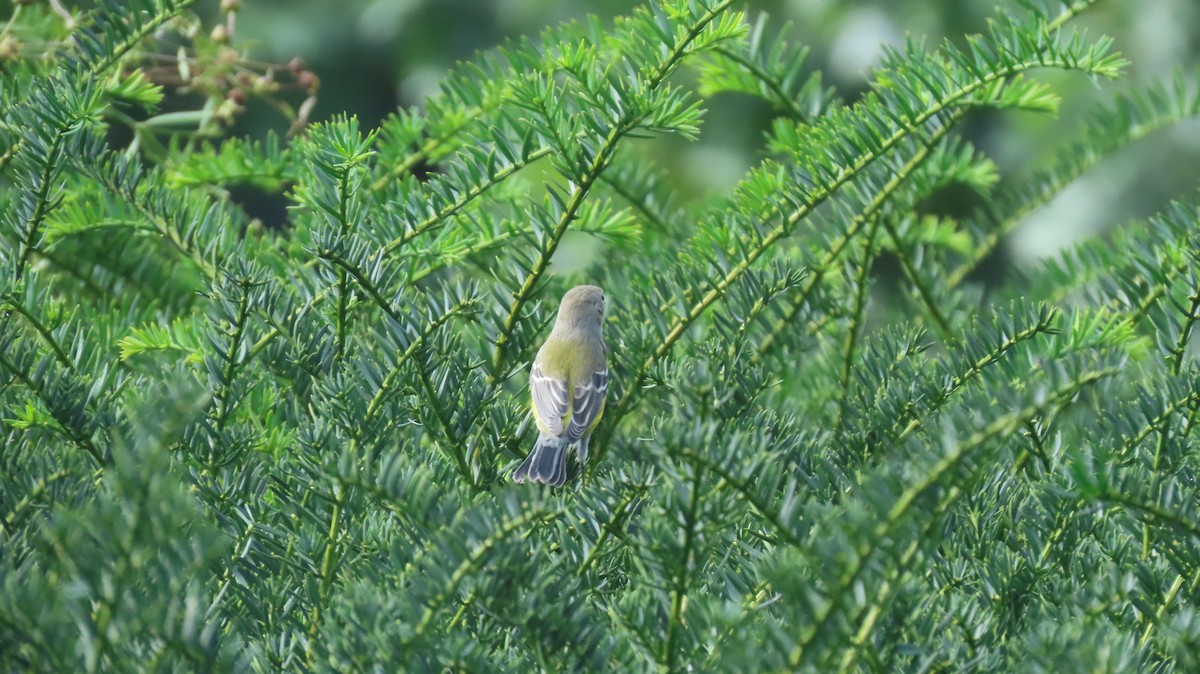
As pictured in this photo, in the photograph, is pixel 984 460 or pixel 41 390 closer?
pixel 984 460

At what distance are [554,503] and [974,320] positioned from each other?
0.37 m

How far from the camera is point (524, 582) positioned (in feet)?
1.95

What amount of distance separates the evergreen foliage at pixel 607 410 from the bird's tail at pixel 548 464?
79 millimetres

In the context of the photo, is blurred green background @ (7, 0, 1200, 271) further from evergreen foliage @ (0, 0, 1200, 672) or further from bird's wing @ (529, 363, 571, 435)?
evergreen foliage @ (0, 0, 1200, 672)

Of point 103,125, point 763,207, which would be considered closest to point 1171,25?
point 763,207

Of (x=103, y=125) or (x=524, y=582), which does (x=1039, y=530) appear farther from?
(x=103, y=125)

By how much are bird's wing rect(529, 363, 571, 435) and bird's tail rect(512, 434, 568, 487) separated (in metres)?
0.25

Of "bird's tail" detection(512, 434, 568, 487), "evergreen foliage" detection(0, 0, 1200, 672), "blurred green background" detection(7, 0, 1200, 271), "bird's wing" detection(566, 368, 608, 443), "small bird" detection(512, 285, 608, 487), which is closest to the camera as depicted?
"evergreen foliage" detection(0, 0, 1200, 672)

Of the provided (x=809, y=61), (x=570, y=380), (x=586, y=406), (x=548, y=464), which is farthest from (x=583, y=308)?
(x=809, y=61)

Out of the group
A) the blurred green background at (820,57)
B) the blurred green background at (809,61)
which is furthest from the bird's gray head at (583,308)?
the blurred green background at (820,57)

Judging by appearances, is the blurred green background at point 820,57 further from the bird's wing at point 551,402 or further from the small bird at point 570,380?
the bird's wing at point 551,402

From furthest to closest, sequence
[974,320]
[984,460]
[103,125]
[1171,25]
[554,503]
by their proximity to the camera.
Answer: [1171,25] → [103,125] → [974,320] → [554,503] → [984,460]

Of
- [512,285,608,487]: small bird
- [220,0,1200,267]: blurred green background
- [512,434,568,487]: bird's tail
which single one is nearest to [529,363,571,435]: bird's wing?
[512,285,608,487]: small bird

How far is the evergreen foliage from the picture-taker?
0.56 m
